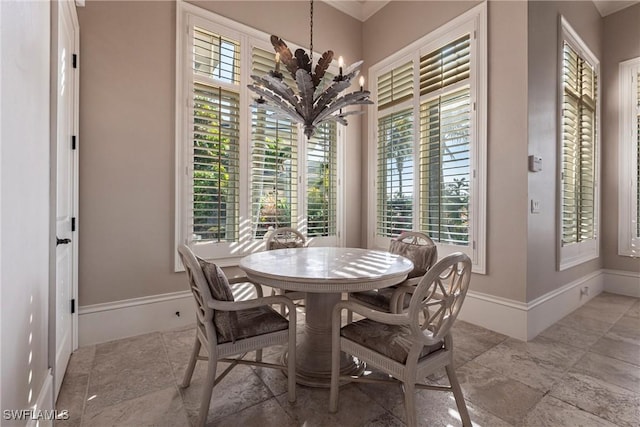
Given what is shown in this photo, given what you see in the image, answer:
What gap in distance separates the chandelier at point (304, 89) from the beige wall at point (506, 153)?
1483 millimetres

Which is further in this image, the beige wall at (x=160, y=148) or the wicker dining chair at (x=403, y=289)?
the beige wall at (x=160, y=148)

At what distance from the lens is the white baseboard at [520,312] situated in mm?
2627

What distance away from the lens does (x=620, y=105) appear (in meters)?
3.89

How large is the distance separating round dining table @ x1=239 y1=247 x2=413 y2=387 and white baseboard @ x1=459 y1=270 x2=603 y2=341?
1278 mm

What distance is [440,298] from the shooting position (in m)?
1.48

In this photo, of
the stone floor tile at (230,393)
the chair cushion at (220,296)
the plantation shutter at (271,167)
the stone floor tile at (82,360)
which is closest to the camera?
the chair cushion at (220,296)

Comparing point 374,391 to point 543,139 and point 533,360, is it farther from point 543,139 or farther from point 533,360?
point 543,139

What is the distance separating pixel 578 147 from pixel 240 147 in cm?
383

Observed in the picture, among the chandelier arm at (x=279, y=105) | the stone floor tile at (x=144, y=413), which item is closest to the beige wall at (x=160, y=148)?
the stone floor tile at (x=144, y=413)

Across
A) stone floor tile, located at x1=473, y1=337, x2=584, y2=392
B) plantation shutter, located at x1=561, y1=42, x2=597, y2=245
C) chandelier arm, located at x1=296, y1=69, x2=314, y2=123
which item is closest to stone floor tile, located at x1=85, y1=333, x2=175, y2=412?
chandelier arm, located at x1=296, y1=69, x2=314, y2=123

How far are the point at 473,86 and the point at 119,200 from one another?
11.2 ft

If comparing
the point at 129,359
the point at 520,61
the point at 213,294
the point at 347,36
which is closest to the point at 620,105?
the point at 520,61

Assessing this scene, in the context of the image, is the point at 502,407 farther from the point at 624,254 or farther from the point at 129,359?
the point at 624,254

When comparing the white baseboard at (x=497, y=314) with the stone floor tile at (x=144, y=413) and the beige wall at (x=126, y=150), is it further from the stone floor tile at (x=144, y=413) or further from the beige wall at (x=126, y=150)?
the beige wall at (x=126, y=150)
